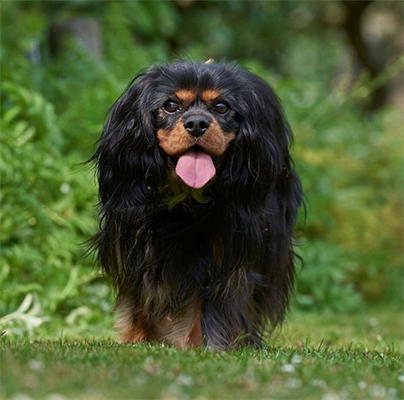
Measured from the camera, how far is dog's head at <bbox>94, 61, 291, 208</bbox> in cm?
472

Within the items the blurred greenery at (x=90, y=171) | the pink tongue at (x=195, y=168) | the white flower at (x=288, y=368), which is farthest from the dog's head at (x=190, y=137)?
the blurred greenery at (x=90, y=171)

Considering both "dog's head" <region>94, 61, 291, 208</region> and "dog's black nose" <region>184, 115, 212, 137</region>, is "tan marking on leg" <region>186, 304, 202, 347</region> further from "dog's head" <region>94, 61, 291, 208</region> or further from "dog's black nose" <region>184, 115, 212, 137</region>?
"dog's black nose" <region>184, 115, 212, 137</region>

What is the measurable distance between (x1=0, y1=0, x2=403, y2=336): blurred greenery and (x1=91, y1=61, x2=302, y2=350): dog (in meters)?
1.23

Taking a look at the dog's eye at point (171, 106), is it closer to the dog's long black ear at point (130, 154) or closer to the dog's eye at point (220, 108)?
the dog's long black ear at point (130, 154)

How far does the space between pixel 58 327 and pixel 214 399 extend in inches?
157

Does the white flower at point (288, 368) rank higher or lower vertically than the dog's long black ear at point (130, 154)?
lower

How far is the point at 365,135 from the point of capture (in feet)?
37.8

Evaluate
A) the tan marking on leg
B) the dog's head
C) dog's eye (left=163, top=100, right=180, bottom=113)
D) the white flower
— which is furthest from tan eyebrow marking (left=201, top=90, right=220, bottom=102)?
the white flower

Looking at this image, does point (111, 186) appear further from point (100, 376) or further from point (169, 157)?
point (100, 376)

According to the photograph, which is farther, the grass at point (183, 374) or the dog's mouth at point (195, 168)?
the dog's mouth at point (195, 168)

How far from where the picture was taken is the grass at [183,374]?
10.8 ft

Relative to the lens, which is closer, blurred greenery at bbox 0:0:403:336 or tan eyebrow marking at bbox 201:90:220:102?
tan eyebrow marking at bbox 201:90:220:102

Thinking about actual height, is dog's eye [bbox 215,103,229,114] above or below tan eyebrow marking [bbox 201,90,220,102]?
below

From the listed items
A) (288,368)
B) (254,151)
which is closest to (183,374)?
(288,368)
